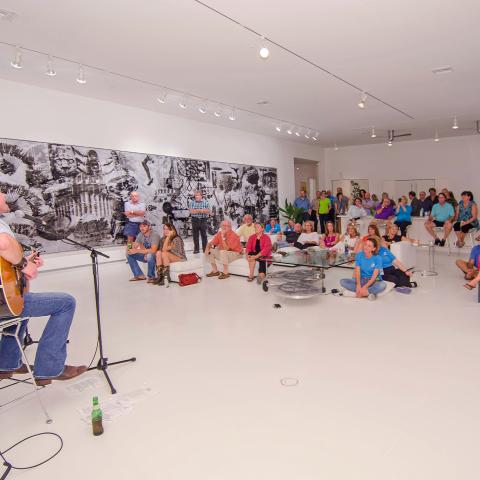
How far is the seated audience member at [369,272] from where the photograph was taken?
5.52m

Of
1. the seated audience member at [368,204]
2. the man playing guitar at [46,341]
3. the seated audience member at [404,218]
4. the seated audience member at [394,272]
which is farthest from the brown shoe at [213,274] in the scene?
the seated audience member at [368,204]

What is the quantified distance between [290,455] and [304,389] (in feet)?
2.59

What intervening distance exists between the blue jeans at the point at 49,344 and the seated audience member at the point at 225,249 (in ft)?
15.2

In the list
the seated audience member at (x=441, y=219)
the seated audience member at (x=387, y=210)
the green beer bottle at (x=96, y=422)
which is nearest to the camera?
the green beer bottle at (x=96, y=422)

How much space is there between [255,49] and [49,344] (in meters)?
4.81

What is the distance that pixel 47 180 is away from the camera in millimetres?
7598

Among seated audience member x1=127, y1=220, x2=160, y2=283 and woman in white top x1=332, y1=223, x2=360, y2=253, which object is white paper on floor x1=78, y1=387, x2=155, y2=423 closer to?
seated audience member x1=127, y1=220, x2=160, y2=283

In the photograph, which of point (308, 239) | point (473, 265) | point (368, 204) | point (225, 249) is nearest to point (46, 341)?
point (225, 249)

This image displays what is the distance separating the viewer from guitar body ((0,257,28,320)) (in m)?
2.40

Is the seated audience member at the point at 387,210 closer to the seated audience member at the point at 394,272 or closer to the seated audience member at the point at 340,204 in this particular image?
the seated audience member at the point at 340,204

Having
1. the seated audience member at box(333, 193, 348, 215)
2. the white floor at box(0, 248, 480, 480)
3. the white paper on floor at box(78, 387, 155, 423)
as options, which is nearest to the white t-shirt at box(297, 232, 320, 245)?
the white floor at box(0, 248, 480, 480)

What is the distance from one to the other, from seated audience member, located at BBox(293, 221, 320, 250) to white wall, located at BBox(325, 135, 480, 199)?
29.4 ft

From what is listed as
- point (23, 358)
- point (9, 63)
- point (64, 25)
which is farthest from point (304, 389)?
point (9, 63)

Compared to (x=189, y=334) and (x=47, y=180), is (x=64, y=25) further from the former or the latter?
(x=189, y=334)
